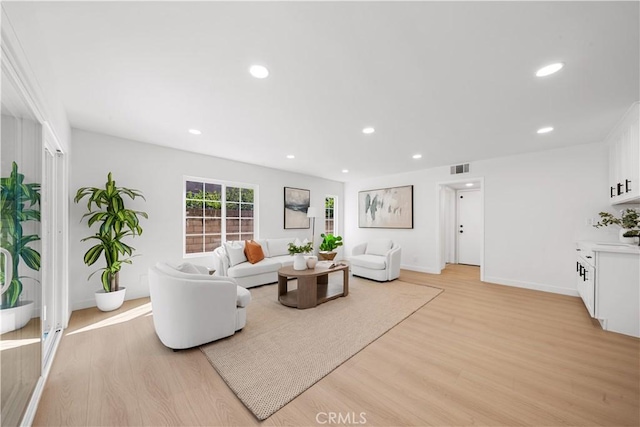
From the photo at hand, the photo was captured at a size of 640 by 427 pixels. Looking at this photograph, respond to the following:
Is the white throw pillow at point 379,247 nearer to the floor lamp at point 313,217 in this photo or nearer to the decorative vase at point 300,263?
the floor lamp at point 313,217

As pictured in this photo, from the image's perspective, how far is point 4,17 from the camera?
1110 mm

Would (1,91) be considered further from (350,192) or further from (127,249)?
(350,192)

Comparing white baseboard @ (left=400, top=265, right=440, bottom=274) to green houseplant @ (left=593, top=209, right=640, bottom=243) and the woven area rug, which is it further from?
green houseplant @ (left=593, top=209, right=640, bottom=243)

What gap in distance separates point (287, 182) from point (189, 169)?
228 cm

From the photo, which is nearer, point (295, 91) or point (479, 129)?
point (295, 91)

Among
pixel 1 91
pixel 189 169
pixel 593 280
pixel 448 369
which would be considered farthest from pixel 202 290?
pixel 593 280

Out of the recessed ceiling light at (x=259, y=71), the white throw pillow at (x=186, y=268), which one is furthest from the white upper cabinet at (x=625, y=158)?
the white throw pillow at (x=186, y=268)

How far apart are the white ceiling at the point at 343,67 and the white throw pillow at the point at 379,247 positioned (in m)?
2.54

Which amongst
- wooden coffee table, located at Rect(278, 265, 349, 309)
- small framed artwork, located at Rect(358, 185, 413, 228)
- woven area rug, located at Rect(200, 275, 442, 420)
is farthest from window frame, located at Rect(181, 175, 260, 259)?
small framed artwork, located at Rect(358, 185, 413, 228)

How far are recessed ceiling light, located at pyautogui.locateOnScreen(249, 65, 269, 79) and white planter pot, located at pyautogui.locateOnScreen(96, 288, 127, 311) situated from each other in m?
3.44

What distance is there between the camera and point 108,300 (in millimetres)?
3197

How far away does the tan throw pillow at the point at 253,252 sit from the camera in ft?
14.5

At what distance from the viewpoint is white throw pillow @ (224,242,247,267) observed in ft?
14.0

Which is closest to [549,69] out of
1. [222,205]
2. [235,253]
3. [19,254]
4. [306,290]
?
[306,290]
